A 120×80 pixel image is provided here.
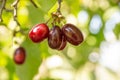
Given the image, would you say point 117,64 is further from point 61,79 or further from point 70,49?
point 70,49

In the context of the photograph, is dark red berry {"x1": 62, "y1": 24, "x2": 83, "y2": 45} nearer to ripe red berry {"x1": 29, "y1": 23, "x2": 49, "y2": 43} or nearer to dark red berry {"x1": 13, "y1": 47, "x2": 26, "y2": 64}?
ripe red berry {"x1": 29, "y1": 23, "x2": 49, "y2": 43}

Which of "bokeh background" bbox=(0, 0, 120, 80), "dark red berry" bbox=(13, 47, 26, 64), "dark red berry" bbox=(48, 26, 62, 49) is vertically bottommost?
"dark red berry" bbox=(48, 26, 62, 49)

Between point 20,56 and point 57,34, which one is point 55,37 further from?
point 20,56

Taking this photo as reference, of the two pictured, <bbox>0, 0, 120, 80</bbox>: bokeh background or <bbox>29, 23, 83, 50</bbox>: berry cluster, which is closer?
<bbox>29, 23, 83, 50</bbox>: berry cluster

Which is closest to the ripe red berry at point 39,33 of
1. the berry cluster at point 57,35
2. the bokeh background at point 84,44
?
the berry cluster at point 57,35

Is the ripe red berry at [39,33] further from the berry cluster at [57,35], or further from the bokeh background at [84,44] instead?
the bokeh background at [84,44]

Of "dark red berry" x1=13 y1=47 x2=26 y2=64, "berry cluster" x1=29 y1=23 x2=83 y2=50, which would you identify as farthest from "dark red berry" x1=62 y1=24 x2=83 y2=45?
"dark red berry" x1=13 y1=47 x2=26 y2=64

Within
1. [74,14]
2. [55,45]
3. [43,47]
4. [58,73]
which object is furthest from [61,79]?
[55,45]
